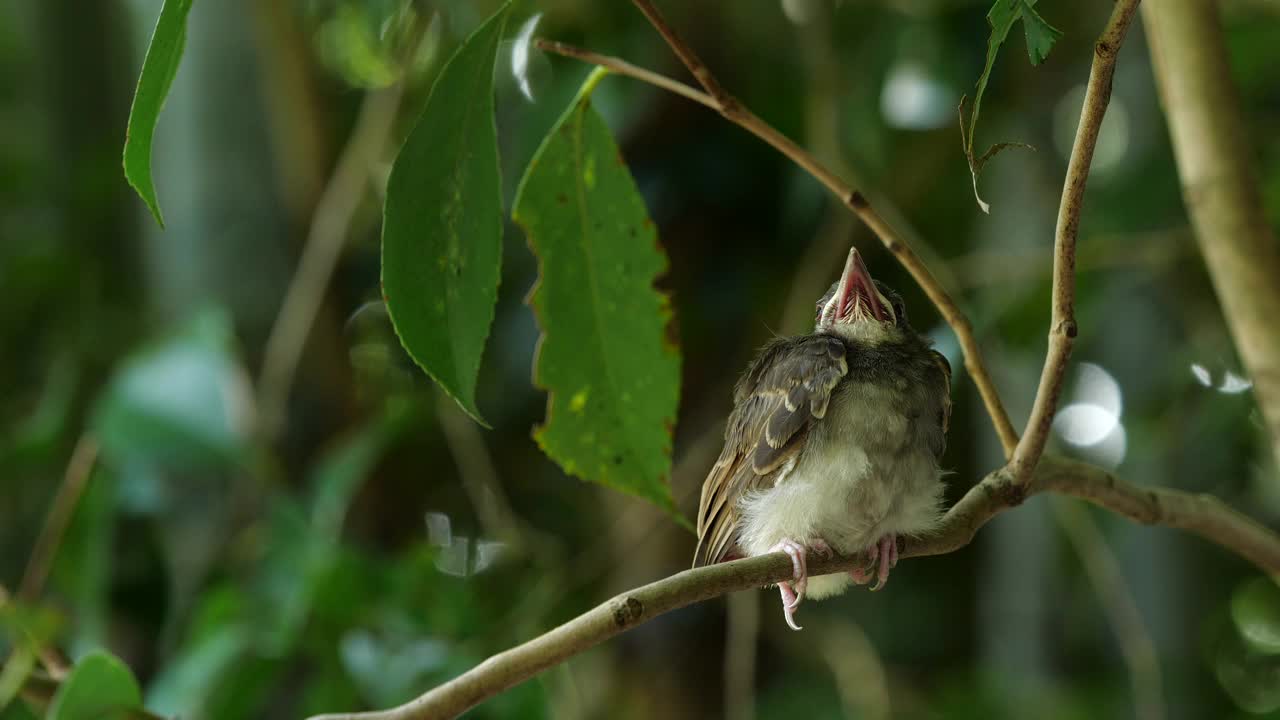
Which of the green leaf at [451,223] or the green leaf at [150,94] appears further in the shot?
the green leaf at [451,223]

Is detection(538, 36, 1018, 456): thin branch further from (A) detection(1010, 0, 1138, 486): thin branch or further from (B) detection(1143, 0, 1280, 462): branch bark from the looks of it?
(B) detection(1143, 0, 1280, 462): branch bark

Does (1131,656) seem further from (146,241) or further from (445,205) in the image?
(146,241)

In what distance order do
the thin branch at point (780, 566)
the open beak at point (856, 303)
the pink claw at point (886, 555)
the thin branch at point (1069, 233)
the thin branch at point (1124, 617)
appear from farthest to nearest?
the thin branch at point (1124, 617) → the open beak at point (856, 303) → the pink claw at point (886, 555) → the thin branch at point (780, 566) → the thin branch at point (1069, 233)

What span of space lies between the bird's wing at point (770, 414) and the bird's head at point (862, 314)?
44mm

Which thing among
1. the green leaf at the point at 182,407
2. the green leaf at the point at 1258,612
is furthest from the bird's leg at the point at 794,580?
the green leaf at the point at 1258,612

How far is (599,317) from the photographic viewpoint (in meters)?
1.20

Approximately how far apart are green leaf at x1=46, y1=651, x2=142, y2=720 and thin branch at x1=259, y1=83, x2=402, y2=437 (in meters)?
1.19

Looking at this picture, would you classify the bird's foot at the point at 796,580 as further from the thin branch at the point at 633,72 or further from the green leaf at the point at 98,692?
the green leaf at the point at 98,692

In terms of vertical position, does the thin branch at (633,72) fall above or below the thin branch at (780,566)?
above

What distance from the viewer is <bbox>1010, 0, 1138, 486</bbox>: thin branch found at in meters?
0.76

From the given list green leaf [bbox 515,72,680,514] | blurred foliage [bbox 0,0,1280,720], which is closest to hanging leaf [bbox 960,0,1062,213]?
green leaf [bbox 515,72,680,514]

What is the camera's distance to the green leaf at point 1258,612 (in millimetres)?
3223

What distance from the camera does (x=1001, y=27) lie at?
0.79m

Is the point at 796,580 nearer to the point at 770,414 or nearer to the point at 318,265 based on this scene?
the point at 770,414
